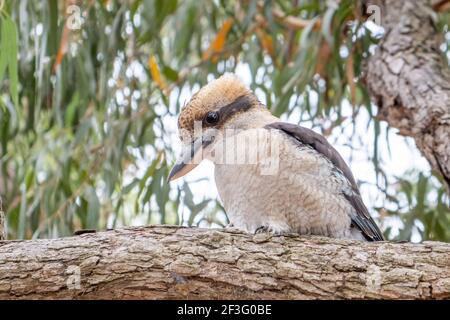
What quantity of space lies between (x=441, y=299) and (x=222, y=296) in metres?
0.42

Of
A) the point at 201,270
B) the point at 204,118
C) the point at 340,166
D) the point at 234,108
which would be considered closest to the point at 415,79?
the point at 340,166

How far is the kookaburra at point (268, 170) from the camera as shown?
193 centimetres

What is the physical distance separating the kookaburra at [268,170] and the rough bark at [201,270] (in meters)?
0.32

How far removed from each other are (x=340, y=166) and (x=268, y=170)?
287 millimetres

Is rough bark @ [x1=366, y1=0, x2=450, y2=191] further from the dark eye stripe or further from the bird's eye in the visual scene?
the bird's eye

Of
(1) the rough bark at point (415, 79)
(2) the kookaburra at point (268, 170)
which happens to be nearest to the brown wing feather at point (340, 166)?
(2) the kookaburra at point (268, 170)

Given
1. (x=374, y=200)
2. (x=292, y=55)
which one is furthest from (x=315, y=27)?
(x=374, y=200)

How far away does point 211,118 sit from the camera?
6.98 feet

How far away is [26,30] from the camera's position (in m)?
2.51

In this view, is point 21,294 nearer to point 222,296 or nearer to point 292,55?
point 222,296

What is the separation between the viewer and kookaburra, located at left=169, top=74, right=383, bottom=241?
1930mm

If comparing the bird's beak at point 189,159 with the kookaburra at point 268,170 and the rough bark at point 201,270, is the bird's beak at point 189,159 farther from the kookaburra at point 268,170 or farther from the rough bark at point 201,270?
the rough bark at point 201,270

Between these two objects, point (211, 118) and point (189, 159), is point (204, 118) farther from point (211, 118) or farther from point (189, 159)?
point (189, 159)

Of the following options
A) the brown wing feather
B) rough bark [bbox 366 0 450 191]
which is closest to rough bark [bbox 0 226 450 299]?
the brown wing feather
